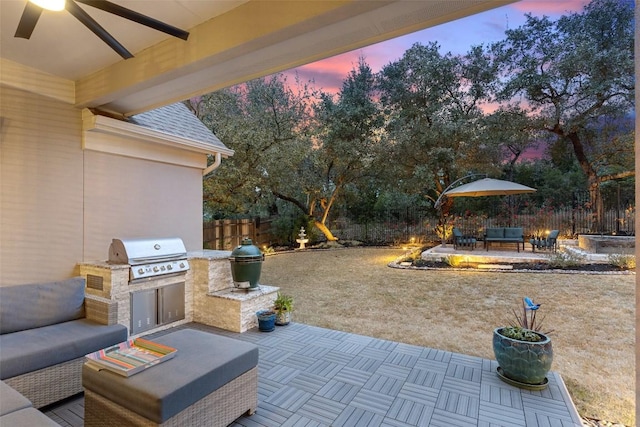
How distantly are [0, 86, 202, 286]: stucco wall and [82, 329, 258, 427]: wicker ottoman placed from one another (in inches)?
93.5

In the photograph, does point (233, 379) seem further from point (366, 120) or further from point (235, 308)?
point (366, 120)

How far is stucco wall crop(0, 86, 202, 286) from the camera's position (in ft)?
11.0

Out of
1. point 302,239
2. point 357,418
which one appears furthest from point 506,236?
point 357,418

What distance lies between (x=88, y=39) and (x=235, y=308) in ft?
10.8

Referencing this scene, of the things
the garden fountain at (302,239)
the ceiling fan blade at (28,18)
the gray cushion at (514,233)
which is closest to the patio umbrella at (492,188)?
the gray cushion at (514,233)

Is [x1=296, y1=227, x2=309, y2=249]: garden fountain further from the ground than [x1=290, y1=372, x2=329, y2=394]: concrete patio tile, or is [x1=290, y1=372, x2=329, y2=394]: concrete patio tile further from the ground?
[x1=296, y1=227, x2=309, y2=249]: garden fountain

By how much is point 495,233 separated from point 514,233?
51 cm

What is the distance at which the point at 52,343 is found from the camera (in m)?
2.44

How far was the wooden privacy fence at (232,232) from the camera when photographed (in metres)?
10.4

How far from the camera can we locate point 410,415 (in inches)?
90.7

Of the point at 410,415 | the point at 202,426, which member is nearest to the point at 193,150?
the point at 202,426

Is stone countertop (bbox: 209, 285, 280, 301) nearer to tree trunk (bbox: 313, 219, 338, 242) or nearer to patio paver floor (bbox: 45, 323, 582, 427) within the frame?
patio paver floor (bbox: 45, 323, 582, 427)

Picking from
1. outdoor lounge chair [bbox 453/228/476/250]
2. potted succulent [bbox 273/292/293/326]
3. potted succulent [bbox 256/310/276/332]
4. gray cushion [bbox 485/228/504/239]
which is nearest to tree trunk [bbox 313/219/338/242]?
outdoor lounge chair [bbox 453/228/476/250]

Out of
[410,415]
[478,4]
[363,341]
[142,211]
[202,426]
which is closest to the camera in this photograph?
[202,426]
